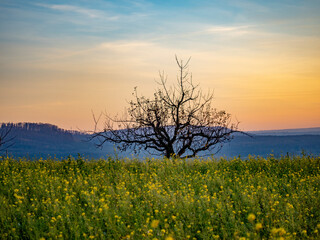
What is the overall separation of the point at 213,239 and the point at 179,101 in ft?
33.5

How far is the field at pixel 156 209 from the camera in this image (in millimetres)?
6137

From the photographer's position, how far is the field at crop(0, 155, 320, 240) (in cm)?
614

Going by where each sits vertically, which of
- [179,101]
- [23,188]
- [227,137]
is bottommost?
[23,188]

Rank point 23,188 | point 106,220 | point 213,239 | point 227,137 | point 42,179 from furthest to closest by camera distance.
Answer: point 227,137, point 42,179, point 23,188, point 106,220, point 213,239

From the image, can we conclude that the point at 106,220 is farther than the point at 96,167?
No

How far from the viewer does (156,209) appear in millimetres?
7238

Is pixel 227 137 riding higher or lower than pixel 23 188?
higher

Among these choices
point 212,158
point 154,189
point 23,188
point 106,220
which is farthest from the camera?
point 212,158

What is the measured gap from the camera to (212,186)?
9.54 metres

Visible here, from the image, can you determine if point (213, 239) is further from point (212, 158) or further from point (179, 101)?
point (179, 101)

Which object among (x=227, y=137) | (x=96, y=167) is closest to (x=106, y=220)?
(x=96, y=167)

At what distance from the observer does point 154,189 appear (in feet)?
26.6

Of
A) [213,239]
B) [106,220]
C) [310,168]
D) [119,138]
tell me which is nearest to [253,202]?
[213,239]

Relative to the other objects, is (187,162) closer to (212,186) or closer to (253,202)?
(212,186)
